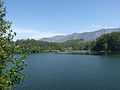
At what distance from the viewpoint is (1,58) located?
8805 millimetres

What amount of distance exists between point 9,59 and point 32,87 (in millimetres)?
49323

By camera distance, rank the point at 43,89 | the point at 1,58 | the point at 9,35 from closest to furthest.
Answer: the point at 1,58 < the point at 9,35 < the point at 43,89

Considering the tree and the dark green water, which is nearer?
the tree

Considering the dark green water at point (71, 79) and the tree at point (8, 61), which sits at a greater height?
the tree at point (8, 61)

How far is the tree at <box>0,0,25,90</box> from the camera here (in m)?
8.90

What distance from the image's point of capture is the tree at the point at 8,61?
8.90m

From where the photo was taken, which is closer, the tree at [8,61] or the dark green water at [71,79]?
the tree at [8,61]

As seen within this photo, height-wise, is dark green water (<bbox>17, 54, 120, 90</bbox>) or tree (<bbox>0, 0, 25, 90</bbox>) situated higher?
tree (<bbox>0, 0, 25, 90</bbox>)

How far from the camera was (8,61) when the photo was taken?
9.17 metres

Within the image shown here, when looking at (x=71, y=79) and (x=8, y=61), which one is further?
(x=71, y=79)

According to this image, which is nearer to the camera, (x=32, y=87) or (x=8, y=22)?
(x=8, y=22)

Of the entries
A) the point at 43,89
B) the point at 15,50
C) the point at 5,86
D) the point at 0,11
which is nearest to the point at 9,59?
the point at 15,50

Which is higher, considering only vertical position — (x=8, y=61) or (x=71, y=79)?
(x=8, y=61)

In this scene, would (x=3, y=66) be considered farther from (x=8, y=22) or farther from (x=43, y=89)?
(x=43, y=89)
